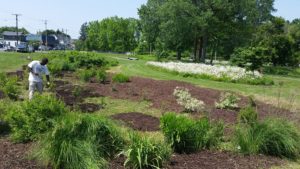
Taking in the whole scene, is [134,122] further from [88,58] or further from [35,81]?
[88,58]

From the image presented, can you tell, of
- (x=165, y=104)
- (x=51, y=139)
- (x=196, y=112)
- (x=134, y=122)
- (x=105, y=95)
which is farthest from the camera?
(x=105, y=95)

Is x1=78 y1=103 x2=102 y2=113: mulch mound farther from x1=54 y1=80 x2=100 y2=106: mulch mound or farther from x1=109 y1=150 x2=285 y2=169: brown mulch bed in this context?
x1=109 y1=150 x2=285 y2=169: brown mulch bed

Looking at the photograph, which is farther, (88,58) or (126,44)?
(126,44)

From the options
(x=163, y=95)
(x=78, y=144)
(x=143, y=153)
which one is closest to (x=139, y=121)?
(x=143, y=153)

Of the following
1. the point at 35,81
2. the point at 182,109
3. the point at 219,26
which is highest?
the point at 219,26

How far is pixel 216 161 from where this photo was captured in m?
6.68

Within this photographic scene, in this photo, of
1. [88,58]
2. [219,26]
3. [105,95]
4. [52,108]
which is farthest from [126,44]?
[52,108]

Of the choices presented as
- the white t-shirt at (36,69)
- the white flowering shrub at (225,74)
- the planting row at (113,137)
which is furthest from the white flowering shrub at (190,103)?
the white flowering shrub at (225,74)

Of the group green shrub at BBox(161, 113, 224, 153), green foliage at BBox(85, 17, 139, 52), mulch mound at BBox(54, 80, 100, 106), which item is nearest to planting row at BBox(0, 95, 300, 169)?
green shrub at BBox(161, 113, 224, 153)

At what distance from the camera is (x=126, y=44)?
90688mm

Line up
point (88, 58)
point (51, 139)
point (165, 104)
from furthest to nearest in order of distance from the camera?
1. point (88, 58)
2. point (165, 104)
3. point (51, 139)

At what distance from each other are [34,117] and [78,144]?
61.8 inches

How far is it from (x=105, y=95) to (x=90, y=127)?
312 inches

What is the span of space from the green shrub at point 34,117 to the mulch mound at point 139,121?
242 cm
